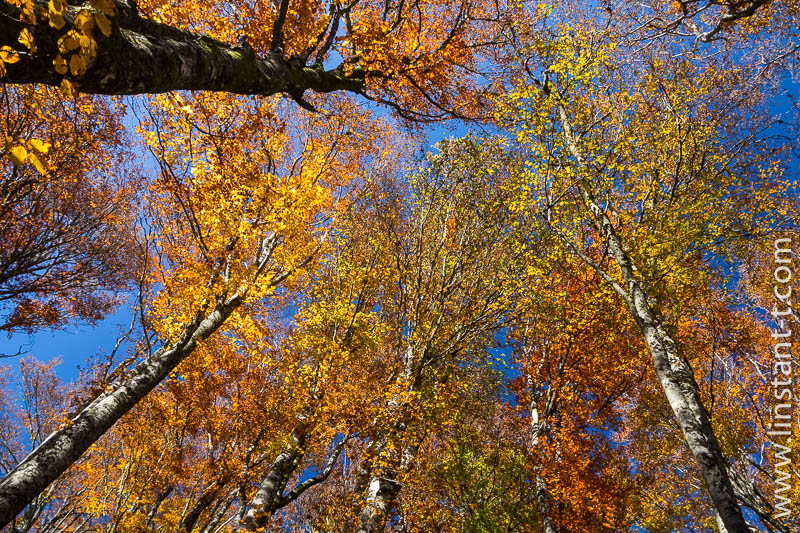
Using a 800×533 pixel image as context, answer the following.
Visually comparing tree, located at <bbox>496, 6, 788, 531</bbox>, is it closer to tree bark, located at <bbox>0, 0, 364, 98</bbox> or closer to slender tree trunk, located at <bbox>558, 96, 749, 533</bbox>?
slender tree trunk, located at <bbox>558, 96, 749, 533</bbox>

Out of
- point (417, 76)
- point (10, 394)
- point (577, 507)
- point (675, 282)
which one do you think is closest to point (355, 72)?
point (417, 76)

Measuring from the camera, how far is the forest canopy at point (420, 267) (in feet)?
21.8

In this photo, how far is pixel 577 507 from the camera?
11.8m

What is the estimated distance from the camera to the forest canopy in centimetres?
665

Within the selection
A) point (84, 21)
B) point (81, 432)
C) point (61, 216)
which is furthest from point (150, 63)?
point (61, 216)

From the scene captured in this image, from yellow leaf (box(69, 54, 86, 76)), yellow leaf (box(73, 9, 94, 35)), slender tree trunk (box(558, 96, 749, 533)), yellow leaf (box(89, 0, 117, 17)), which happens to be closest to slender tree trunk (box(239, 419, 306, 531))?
slender tree trunk (box(558, 96, 749, 533))

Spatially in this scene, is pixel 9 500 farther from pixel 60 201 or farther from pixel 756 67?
pixel 756 67

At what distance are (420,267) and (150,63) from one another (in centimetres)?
679

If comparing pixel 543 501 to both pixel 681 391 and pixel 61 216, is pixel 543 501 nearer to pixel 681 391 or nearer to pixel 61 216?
pixel 681 391

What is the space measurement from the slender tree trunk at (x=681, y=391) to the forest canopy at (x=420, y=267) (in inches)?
1.6

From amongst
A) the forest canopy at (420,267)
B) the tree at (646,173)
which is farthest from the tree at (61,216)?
the tree at (646,173)

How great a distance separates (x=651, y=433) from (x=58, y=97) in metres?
28.2

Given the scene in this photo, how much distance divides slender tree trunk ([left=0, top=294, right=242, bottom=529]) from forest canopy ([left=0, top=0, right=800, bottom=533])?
1.5 inches

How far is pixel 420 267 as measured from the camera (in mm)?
9102
